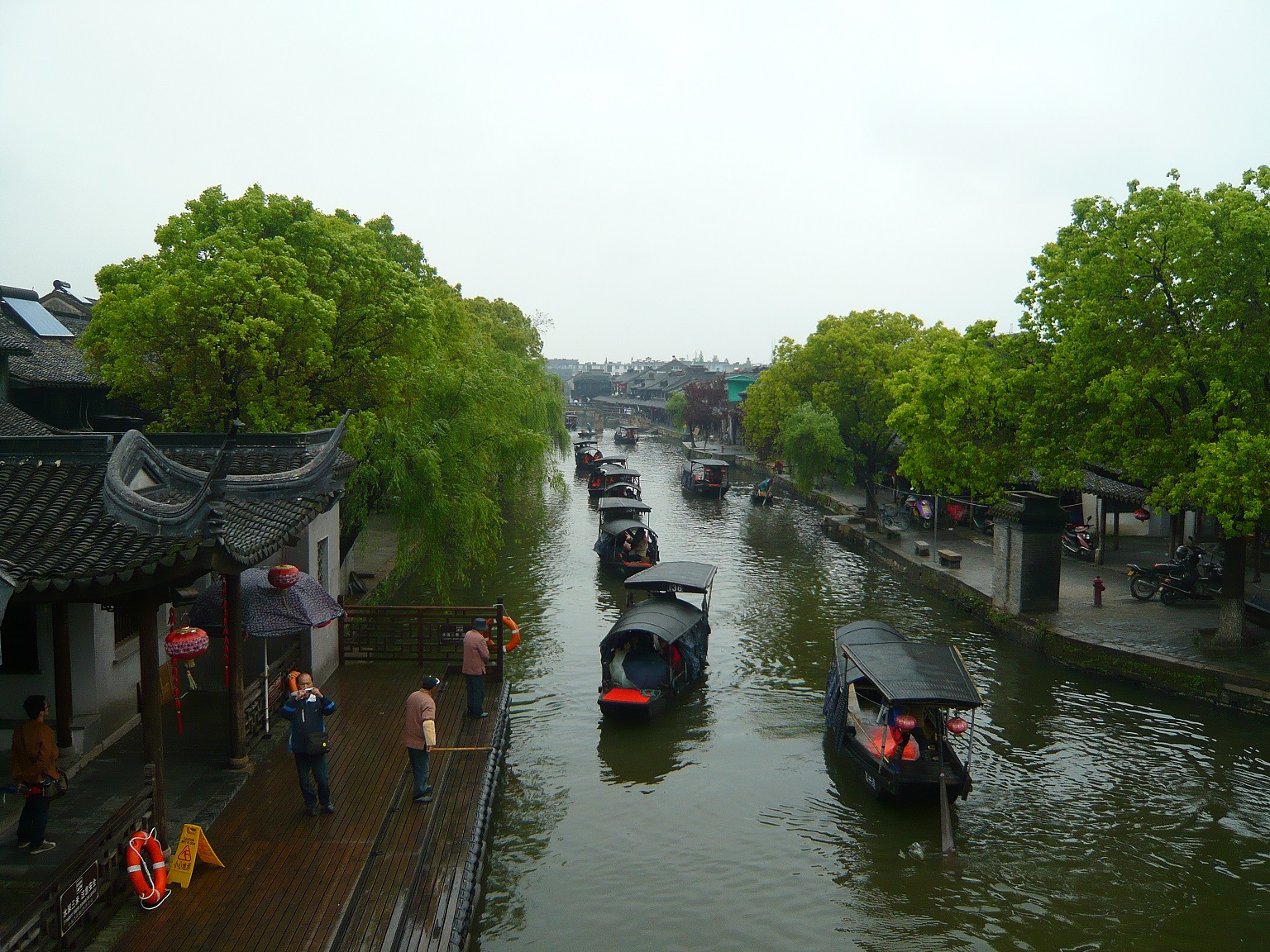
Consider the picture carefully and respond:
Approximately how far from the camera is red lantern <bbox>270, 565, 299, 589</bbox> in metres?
13.1

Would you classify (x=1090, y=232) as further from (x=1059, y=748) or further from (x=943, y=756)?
(x=943, y=756)

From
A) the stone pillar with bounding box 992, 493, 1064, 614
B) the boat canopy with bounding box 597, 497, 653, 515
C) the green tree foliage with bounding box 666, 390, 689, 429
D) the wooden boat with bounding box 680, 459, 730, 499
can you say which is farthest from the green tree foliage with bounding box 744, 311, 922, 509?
the green tree foliage with bounding box 666, 390, 689, 429

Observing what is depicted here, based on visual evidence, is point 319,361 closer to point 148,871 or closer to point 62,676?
point 62,676

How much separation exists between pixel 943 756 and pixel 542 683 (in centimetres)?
930

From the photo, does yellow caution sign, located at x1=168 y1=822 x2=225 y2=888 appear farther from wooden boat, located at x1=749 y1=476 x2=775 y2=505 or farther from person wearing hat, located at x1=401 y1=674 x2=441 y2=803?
wooden boat, located at x1=749 y1=476 x2=775 y2=505

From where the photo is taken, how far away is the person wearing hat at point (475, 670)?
15.1 metres

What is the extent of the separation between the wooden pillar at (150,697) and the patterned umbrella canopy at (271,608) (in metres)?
2.43

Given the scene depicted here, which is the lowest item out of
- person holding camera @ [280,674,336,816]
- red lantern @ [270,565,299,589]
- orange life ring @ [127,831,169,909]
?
orange life ring @ [127,831,169,909]

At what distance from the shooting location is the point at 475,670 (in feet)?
49.7

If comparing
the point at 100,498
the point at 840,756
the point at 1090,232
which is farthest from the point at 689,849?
the point at 1090,232

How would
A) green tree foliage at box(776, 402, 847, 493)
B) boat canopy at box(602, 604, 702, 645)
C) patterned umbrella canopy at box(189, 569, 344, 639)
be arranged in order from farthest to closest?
green tree foliage at box(776, 402, 847, 493)
boat canopy at box(602, 604, 702, 645)
patterned umbrella canopy at box(189, 569, 344, 639)

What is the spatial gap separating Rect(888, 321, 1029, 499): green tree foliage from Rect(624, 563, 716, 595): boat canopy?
683cm

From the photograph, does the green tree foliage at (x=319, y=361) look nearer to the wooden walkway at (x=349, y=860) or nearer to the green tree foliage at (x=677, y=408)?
the wooden walkway at (x=349, y=860)

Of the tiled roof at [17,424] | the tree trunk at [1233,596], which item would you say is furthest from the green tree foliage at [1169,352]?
the tiled roof at [17,424]
